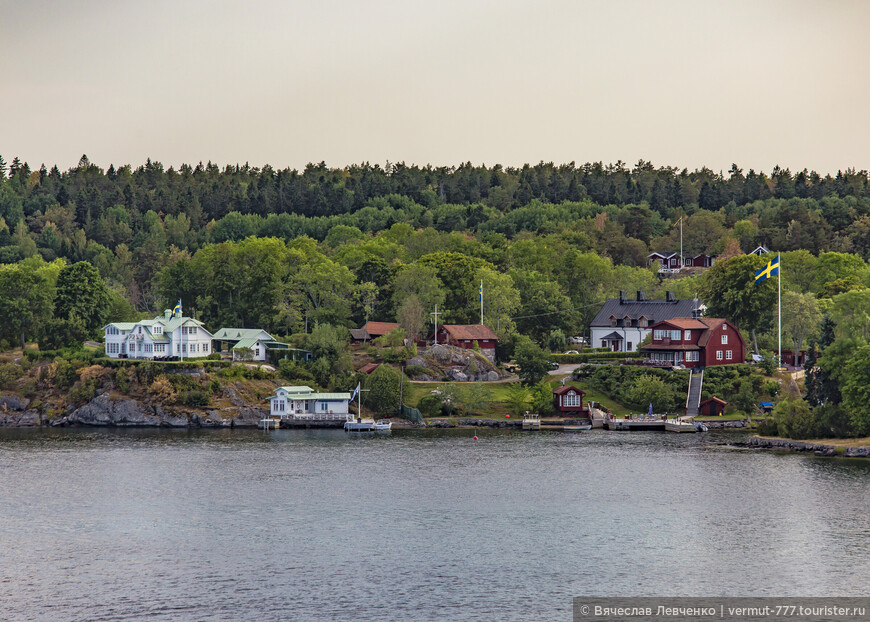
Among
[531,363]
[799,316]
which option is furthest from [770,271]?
[531,363]

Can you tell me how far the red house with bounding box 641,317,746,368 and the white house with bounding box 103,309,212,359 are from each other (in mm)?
49731

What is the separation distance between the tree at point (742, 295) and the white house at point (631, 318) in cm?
252

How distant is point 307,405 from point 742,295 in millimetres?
52276

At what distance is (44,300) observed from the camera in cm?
13250

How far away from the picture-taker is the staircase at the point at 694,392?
112 meters

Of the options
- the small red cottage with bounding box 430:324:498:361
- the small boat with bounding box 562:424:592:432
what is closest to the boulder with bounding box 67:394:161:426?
the small red cottage with bounding box 430:324:498:361

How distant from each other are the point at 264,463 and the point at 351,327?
175 ft

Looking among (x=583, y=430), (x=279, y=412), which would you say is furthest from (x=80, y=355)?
(x=583, y=430)

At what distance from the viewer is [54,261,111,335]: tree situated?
130500mm

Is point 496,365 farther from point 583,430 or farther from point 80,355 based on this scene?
point 80,355

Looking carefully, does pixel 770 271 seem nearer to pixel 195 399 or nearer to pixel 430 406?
pixel 430 406

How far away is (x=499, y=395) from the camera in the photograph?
115812mm

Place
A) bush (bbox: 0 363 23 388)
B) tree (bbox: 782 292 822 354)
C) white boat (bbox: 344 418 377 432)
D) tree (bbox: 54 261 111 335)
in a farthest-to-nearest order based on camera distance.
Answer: tree (bbox: 54 261 111 335), tree (bbox: 782 292 822 354), bush (bbox: 0 363 23 388), white boat (bbox: 344 418 377 432)

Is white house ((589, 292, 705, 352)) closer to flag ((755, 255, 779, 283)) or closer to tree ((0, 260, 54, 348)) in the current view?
Result: flag ((755, 255, 779, 283))
